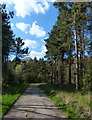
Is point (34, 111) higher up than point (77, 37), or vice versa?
point (77, 37)

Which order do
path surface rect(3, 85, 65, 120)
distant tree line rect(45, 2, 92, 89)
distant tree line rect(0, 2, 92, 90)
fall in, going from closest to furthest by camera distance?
path surface rect(3, 85, 65, 120) → distant tree line rect(45, 2, 92, 89) → distant tree line rect(0, 2, 92, 90)

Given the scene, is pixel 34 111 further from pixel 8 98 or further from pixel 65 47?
pixel 65 47

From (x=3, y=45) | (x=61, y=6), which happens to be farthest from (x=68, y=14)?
(x=3, y=45)

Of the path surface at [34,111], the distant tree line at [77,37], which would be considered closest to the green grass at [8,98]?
the path surface at [34,111]

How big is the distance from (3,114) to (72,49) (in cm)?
1956

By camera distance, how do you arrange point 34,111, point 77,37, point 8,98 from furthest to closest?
point 77,37 → point 8,98 → point 34,111

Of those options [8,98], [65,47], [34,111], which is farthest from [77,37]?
[34,111]

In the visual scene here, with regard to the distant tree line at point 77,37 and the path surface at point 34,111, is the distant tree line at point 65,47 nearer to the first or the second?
the distant tree line at point 77,37

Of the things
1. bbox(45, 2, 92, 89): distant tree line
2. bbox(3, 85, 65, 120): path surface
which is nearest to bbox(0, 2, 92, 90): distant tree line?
bbox(45, 2, 92, 89): distant tree line

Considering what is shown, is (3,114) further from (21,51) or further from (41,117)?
(21,51)

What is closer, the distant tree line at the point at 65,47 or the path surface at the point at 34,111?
the path surface at the point at 34,111

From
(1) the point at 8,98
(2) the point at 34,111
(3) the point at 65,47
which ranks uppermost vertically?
(3) the point at 65,47

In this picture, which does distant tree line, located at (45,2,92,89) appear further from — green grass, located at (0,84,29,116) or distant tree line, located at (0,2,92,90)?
green grass, located at (0,84,29,116)

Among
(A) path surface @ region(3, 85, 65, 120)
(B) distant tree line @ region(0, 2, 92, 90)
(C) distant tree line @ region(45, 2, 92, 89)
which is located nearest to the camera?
(A) path surface @ region(3, 85, 65, 120)
